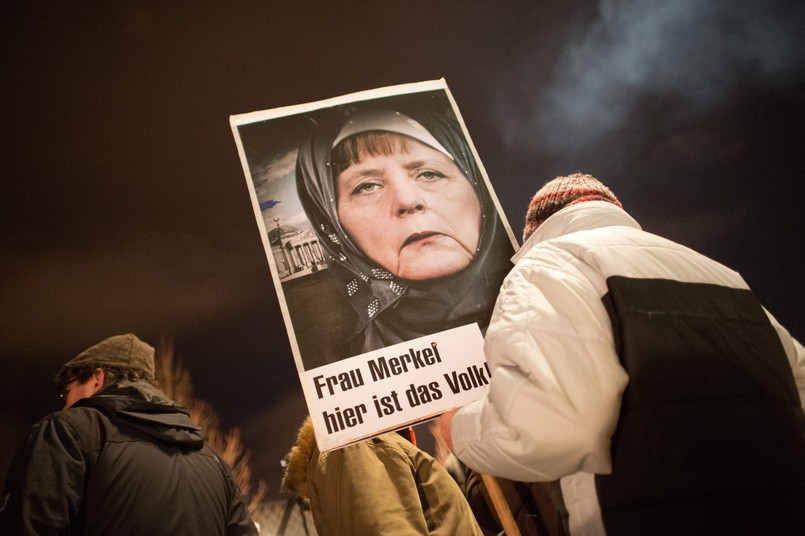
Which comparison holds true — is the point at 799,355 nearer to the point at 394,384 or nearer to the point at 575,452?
the point at 575,452

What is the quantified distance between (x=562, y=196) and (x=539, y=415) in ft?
2.51

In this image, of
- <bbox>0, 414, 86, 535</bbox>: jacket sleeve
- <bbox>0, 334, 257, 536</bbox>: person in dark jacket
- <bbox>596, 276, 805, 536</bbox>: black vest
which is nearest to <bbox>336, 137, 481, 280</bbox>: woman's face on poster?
<bbox>596, 276, 805, 536</bbox>: black vest

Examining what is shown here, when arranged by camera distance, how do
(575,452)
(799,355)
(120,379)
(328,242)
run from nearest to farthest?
1. (575,452)
2. (799,355)
3. (328,242)
4. (120,379)

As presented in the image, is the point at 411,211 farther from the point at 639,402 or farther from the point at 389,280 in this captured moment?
the point at 639,402

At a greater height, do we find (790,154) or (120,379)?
(790,154)

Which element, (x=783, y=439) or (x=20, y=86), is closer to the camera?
(x=783, y=439)

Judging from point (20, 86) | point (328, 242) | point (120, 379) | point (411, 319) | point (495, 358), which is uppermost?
point (20, 86)

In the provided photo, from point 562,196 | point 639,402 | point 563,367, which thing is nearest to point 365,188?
point 562,196

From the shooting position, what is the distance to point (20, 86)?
348 cm

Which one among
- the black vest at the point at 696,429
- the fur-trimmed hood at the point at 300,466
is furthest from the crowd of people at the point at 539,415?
the fur-trimmed hood at the point at 300,466

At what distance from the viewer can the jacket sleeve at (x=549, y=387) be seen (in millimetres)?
800

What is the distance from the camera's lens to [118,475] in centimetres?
137

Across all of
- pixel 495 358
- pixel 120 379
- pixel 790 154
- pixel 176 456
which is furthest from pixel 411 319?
pixel 790 154

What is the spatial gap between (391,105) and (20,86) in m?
3.45
